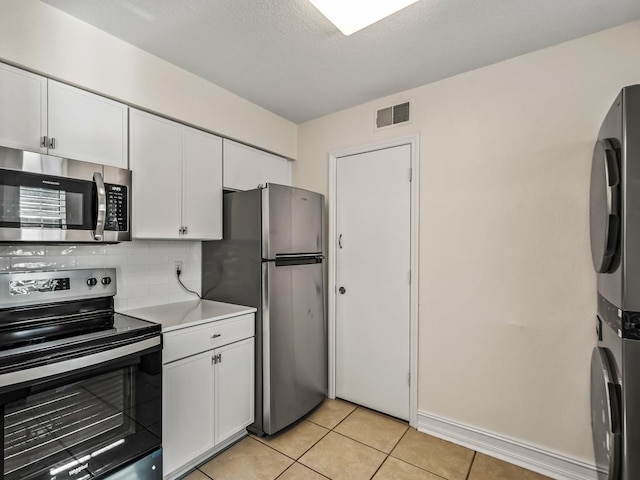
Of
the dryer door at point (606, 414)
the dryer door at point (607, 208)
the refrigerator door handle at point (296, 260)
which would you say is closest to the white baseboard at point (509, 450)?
the dryer door at point (606, 414)

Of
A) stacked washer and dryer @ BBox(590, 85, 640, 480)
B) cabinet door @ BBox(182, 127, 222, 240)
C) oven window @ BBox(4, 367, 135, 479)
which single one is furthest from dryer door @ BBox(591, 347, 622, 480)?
cabinet door @ BBox(182, 127, 222, 240)

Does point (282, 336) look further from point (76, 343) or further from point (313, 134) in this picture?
point (313, 134)

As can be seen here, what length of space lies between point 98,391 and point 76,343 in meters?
0.30

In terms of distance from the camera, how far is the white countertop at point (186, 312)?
1.99 meters

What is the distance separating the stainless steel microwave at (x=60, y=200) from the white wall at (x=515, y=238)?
2.03m

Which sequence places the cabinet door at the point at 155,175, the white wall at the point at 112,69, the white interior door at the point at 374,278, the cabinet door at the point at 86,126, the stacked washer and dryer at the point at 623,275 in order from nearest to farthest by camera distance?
the stacked washer and dryer at the point at 623,275 → the white wall at the point at 112,69 → the cabinet door at the point at 86,126 → the cabinet door at the point at 155,175 → the white interior door at the point at 374,278

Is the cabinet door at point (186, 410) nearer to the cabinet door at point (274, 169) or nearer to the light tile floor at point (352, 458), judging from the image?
the light tile floor at point (352, 458)

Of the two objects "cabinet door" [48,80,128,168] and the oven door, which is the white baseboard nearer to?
the oven door

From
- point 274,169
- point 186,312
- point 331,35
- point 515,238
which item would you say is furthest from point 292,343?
point 331,35

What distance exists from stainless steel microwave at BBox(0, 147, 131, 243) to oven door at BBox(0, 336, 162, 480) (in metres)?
0.63

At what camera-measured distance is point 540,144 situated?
6.68ft

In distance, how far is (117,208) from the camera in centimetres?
186

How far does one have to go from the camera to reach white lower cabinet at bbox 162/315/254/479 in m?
1.88

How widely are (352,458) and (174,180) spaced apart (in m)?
2.20
